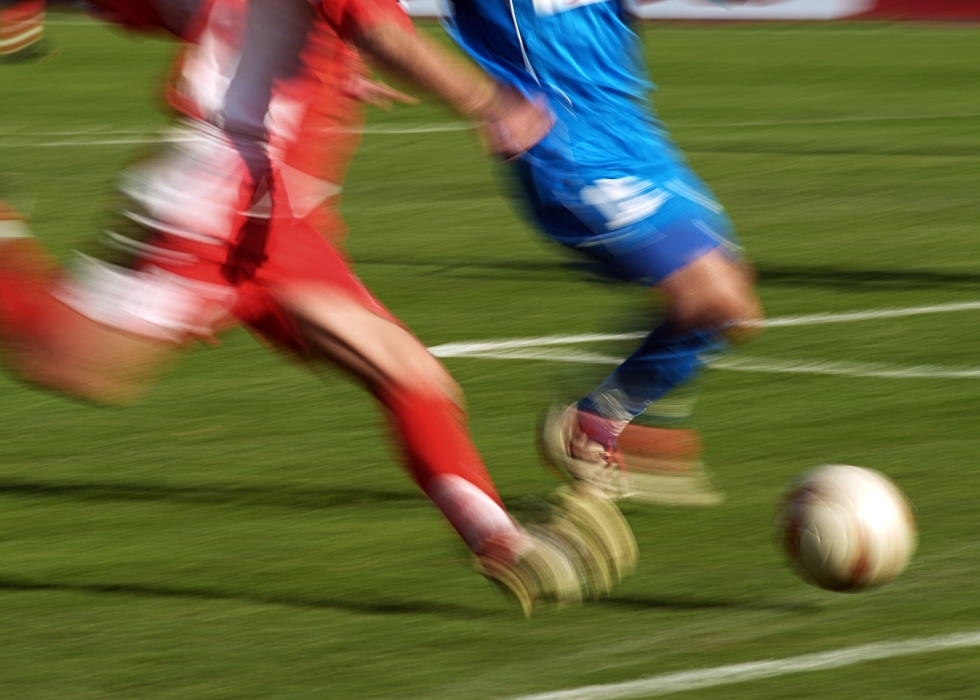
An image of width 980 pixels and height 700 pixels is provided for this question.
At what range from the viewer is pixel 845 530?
4.73 metres

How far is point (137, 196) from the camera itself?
470 cm

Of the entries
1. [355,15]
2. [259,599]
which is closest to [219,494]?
[259,599]

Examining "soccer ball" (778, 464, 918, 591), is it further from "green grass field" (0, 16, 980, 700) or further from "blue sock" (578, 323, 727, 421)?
"blue sock" (578, 323, 727, 421)

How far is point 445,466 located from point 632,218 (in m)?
0.99

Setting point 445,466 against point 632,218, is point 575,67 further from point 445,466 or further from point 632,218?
point 445,466

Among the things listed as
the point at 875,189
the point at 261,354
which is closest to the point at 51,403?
Answer: the point at 261,354

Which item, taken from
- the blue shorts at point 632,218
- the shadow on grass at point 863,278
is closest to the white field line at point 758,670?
the blue shorts at point 632,218

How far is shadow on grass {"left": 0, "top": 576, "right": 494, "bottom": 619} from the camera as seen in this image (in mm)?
4883

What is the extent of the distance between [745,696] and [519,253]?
6579mm

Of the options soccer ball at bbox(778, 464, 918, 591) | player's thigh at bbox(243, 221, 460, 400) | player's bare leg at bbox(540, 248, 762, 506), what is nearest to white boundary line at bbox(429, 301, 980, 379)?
player's bare leg at bbox(540, 248, 762, 506)

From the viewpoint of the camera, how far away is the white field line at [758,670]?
13.9ft

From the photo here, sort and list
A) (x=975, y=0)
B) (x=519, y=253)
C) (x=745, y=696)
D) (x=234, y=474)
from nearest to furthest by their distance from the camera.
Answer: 1. (x=745, y=696)
2. (x=234, y=474)
3. (x=519, y=253)
4. (x=975, y=0)

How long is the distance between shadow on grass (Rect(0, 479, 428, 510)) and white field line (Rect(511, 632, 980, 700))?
1.74m

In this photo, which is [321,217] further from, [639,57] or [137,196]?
[639,57]
